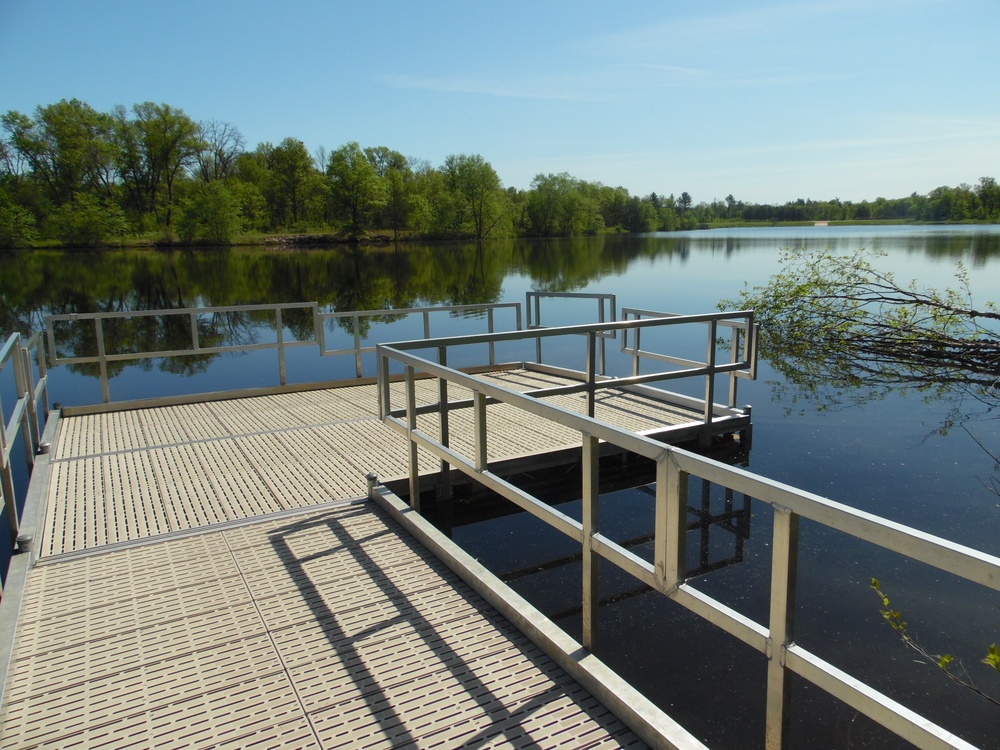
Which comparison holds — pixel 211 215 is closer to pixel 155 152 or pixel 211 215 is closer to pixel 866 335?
pixel 155 152

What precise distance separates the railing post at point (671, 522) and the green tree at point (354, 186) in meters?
61.1

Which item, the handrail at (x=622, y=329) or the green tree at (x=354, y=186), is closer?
the handrail at (x=622, y=329)

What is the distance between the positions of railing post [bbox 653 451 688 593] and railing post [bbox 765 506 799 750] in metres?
0.33

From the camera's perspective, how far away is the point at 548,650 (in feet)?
8.68

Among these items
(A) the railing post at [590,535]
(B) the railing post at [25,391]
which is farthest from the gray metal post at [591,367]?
(B) the railing post at [25,391]

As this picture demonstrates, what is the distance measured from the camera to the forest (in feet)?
162

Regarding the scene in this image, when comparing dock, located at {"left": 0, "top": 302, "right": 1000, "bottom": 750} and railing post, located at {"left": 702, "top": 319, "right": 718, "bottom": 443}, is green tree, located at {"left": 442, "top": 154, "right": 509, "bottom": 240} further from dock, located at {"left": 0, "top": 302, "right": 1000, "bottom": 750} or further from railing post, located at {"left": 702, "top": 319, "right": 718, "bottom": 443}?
dock, located at {"left": 0, "top": 302, "right": 1000, "bottom": 750}

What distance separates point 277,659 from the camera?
2674mm

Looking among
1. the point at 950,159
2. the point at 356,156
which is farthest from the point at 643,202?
the point at 950,159

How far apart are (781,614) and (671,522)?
0.43m

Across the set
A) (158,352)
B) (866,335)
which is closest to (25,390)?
(158,352)

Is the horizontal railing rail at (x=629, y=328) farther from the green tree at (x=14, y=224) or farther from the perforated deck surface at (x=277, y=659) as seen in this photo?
the green tree at (x=14, y=224)

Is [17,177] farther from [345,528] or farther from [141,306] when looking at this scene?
[345,528]

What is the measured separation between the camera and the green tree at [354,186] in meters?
60.0
